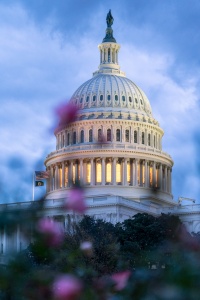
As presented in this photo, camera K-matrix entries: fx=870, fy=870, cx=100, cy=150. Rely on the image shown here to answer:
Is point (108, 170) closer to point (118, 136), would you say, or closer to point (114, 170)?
point (114, 170)

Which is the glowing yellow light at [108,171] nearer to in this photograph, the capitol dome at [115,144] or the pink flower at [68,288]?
the capitol dome at [115,144]

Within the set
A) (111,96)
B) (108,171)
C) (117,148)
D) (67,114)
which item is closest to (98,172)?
(108,171)

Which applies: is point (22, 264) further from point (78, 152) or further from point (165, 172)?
point (165, 172)

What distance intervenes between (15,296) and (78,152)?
153 meters

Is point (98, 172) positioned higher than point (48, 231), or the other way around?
point (98, 172)

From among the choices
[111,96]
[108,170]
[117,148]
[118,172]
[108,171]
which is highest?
[111,96]

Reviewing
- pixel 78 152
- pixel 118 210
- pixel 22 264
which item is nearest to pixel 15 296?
pixel 22 264

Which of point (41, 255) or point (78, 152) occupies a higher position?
point (78, 152)

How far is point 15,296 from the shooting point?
36.3 feet

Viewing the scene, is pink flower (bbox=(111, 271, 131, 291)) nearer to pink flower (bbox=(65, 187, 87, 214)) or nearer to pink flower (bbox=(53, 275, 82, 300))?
pink flower (bbox=(53, 275, 82, 300))

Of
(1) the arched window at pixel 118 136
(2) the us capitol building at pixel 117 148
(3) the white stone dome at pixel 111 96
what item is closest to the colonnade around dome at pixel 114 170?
Answer: (2) the us capitol building at pixel 117 148

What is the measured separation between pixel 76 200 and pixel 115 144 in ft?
523

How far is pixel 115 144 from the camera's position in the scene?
560ft

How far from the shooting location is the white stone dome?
6964 inches
